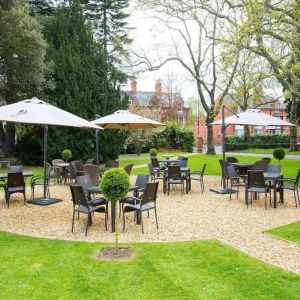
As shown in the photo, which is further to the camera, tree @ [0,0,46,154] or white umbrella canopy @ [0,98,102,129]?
tree @ [0,0,46,154]

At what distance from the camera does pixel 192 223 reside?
7.96m

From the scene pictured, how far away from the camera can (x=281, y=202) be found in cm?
1025

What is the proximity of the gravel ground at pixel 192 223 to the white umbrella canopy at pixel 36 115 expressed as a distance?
2199 mm

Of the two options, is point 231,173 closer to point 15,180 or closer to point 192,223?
point 192,223

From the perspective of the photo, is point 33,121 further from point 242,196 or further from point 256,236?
point 242,196

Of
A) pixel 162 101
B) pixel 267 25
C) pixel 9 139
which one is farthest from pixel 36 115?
pixel 162 101

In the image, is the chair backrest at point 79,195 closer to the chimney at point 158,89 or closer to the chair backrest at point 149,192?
the chair backrest at point 149,192

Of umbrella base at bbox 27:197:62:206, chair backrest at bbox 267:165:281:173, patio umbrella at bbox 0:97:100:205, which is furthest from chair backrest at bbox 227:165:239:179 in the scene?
umbrella base at bbox 27:197:62:206

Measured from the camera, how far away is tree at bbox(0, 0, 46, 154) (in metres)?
17.8

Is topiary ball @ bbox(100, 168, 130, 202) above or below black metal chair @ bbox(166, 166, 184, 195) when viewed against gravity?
above

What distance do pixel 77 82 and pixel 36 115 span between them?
13.8m

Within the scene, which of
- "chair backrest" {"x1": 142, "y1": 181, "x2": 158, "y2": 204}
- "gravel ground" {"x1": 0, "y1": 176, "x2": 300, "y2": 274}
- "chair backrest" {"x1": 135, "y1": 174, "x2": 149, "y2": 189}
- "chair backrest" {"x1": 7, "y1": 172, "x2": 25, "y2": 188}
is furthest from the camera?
"chair backrest" {"x1": 7, "y1": 172, "x2": 25, "y2": 188}

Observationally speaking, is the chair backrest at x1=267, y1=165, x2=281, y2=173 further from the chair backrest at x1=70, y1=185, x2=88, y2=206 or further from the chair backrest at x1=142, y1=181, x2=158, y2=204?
the chair backrest at x1=70, y1=185, x2=88, y2=206

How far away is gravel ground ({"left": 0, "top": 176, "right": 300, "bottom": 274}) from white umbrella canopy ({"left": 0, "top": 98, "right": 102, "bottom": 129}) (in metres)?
2.20
